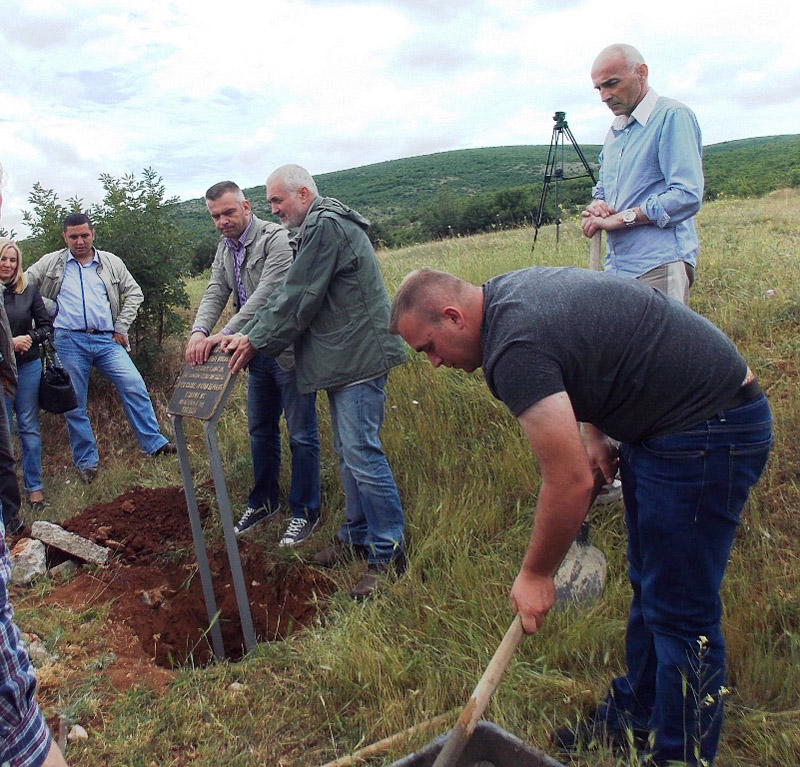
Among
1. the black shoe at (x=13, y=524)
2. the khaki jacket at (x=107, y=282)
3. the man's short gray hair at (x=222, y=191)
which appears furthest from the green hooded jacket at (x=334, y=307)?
the khaki jacket at (x=107, y=282)

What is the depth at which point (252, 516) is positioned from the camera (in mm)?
4934

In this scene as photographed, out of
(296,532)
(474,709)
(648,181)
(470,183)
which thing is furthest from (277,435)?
(470,183)

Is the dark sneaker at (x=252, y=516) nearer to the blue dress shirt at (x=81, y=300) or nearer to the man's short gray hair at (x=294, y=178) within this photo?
the man's short gray hair at (x=294, y=178)

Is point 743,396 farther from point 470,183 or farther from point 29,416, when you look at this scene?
point 470,183

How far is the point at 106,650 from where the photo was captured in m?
3.67

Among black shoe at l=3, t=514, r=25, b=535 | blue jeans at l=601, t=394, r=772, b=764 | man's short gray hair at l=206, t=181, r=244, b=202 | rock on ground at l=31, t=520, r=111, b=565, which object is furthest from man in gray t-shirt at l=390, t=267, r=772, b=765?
black shoe at l=3, t=514, r=25, b=535

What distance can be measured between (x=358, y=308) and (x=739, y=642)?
2354 millimetres

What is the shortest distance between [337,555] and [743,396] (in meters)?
2.68

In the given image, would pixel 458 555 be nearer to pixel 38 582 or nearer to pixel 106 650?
pixel 106 650

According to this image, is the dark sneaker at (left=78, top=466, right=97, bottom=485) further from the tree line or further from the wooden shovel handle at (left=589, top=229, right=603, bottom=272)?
the wooden shovel handle at (left=589, top=229, right=603, bottom=272)

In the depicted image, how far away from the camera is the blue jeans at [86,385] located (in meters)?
6.37

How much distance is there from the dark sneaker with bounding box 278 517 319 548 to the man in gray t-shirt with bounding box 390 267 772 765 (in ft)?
8.11

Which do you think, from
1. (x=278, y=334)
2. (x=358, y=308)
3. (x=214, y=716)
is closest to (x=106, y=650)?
(x=214, y=716)

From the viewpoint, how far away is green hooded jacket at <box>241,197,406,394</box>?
3779 mm
